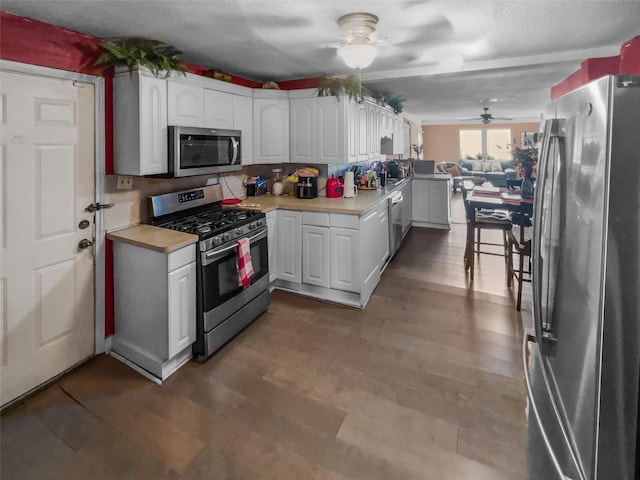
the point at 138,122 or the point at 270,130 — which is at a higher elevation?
the point at 270,130

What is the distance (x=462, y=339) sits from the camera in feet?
9.41

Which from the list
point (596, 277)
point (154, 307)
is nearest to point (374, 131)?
point (154, 307)

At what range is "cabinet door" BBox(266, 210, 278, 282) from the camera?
3.54 metres

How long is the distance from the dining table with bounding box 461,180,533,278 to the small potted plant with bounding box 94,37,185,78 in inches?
123

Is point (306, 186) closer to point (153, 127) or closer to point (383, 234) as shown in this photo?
point (383, 234)

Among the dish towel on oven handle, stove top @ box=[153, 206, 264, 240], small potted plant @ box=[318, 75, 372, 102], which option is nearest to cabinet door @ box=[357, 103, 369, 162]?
small potted plant @ box=[318, 75, 372, 102]

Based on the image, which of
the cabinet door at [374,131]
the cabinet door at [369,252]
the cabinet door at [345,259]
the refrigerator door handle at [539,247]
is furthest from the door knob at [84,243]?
the cabinet door at [374,131]

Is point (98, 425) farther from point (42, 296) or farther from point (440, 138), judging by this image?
point (440, 138)

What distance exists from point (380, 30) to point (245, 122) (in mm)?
1608

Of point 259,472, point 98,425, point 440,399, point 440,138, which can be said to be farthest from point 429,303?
point 440,138

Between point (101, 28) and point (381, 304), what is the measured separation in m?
3.09

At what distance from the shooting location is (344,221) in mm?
3371

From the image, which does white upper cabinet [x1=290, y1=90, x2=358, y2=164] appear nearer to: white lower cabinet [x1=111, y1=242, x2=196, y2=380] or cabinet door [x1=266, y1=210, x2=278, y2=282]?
cabinet door [x1=266, y1=210, x2=278, y2=282]

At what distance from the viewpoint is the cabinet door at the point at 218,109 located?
3.08 metres
